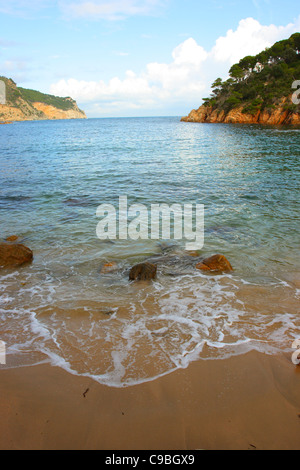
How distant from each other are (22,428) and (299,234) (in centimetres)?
826

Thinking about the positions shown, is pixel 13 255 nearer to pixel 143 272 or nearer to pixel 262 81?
pixel 143 272

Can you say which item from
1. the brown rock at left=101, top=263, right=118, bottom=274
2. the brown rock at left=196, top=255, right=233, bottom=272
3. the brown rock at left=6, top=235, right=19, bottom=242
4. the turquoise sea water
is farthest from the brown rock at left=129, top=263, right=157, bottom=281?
the brown rock at left=6, top=235, right=19, bottom=242

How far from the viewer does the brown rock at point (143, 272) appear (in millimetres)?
5945

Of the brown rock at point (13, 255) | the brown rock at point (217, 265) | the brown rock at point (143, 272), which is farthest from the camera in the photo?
the brown rock at point (13, 255)

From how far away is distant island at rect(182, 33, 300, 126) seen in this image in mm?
58562

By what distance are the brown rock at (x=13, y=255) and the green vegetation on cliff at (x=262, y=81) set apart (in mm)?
62292

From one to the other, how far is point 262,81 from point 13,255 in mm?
85154

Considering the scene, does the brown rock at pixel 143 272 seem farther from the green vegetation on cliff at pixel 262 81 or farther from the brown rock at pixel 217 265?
the green vegetation on cliff at pixel 262 81

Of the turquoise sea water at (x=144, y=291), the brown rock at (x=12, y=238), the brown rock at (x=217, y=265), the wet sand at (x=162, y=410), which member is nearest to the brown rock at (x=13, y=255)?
the turquoise sea water at (x=144, y=291)

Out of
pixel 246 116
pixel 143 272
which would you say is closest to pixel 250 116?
pixel 246 116

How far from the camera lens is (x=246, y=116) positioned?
224ft

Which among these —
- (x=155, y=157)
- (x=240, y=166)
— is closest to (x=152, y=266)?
(x=240, y=166)

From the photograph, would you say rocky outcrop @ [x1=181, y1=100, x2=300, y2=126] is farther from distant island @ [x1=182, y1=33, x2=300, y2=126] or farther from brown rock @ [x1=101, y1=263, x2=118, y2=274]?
brown rock @ [x1=101, y1=263, x2=118, y2=274]

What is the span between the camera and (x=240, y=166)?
65.7ft
